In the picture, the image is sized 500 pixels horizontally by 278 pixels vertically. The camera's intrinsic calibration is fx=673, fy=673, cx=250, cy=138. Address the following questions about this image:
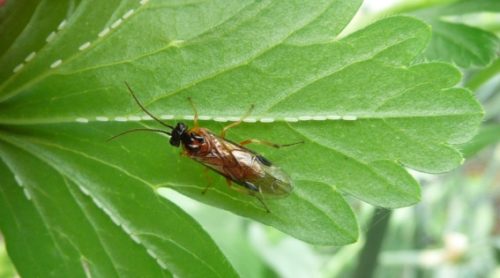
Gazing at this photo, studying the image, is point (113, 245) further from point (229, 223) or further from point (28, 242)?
point (229, 223)

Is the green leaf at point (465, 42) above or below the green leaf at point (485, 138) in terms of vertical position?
above

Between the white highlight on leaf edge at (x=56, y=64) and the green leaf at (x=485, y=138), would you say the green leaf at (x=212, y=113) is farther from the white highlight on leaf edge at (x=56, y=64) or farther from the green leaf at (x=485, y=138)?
the green leaf at (x=485, y=138)

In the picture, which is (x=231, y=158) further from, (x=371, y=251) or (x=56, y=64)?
(x=371, y=251)

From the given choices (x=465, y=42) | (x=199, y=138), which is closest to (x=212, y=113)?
(x=199, y=138)

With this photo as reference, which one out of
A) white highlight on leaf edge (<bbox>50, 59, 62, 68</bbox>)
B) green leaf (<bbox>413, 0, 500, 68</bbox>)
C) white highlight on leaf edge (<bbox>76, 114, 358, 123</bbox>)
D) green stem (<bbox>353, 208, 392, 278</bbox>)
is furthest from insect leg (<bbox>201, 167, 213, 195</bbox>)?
green stem (<bbox>353, 208, 392, 278</bbox>)

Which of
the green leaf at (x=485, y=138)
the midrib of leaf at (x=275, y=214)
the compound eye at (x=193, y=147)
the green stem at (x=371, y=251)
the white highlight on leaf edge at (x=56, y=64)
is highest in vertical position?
the white highlight on leaf edge at (x=56, y=64)

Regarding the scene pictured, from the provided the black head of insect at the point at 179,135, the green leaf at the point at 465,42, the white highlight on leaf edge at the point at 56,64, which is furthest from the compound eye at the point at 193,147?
the green leaf at the point at 465,42

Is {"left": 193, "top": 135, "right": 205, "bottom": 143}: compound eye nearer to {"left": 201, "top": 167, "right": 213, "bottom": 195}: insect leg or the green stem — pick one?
{"left": 201, "top": 167, "right": 213, "bottom": 195}: insect leg
